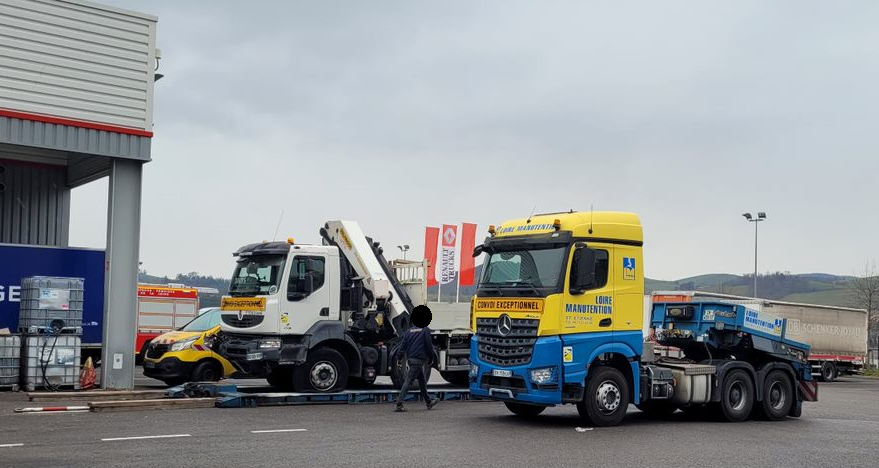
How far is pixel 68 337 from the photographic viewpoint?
18625mm

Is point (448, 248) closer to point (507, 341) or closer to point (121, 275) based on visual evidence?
point (121, 275)

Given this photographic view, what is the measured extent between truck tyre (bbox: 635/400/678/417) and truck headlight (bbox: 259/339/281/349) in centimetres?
655

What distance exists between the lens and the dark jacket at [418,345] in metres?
15.9

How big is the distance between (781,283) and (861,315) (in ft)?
256

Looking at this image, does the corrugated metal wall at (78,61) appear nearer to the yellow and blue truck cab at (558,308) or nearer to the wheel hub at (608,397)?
the yellow and blue truck cab at (558,308)

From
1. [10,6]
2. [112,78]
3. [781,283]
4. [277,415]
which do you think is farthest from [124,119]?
[781,283]

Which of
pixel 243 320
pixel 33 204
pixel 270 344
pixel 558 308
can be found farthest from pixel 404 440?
pixel 33 204

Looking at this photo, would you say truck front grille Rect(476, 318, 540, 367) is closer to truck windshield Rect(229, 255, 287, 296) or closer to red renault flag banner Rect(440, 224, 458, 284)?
truck windshield Rect(229, 255, 287, 296)

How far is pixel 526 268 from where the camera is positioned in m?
14.1

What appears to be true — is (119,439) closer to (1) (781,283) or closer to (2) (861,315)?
(2) (861,315)

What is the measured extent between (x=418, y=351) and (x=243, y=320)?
147 inches

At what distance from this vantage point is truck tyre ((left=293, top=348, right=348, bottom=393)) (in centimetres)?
1731

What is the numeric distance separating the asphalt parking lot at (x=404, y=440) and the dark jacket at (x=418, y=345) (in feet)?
3.20

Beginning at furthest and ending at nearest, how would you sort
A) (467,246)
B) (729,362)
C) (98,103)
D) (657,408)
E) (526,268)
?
(467,246), (98,103), (657,408), (729,362), (526,268)
